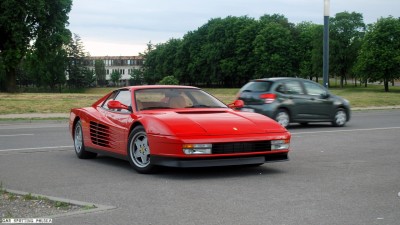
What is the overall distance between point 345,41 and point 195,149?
91.0 meters

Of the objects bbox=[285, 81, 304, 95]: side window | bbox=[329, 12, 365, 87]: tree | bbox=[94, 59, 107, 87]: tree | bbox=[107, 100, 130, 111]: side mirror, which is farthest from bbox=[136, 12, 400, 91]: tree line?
bbox=[107, 100, 130, 111]: side mirror

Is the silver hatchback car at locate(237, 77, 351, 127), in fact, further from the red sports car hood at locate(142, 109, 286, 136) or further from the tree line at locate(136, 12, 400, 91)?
the tree line at locate(136, 12, 400, 91)

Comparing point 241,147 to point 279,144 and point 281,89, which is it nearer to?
point 279,144

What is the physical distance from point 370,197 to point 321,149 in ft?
17.0

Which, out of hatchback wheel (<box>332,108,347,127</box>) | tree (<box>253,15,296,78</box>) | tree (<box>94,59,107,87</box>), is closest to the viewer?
hatchback wheel (<box>332,108,347,127</box>)

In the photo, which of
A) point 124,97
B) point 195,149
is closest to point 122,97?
point 124,97

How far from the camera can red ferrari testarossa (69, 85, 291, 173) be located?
25.2ft

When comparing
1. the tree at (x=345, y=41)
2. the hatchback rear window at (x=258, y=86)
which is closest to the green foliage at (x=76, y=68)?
the tree at (x=345, y=41)

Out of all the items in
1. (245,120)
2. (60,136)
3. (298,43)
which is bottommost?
(60,136)

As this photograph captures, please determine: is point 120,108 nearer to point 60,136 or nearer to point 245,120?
point 245,120

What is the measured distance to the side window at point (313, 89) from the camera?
1845cm

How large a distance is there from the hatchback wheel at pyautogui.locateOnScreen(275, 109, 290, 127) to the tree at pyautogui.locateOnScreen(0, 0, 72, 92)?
127 ft

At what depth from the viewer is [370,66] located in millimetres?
75812

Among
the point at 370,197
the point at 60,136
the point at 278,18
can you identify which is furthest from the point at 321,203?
the point at 278,18
